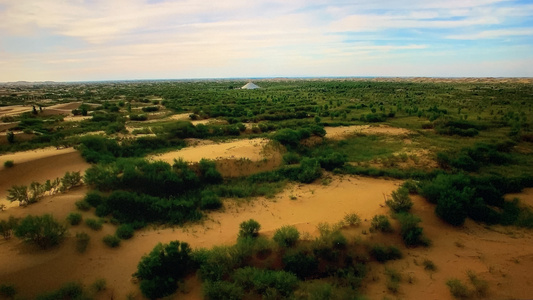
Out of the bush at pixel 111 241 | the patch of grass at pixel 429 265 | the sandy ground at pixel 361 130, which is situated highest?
the sandy ground at pixel 361 130

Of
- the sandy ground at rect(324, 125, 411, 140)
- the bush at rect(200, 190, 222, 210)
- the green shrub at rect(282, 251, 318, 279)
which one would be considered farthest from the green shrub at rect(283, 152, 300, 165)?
the green shrub at rect(282, 251, 318, 279)

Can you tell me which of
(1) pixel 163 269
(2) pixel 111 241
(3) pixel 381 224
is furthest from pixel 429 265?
(2) pixel 111 241

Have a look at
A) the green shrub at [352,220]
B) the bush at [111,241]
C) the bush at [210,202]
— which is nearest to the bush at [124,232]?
the bush at [111,241]

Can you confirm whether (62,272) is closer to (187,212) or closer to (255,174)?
(187,212)

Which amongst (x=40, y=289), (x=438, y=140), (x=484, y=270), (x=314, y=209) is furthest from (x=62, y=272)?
(x=438, y=140)

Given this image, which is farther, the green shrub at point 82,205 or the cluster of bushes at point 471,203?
the cluster of bushes at point 471,203

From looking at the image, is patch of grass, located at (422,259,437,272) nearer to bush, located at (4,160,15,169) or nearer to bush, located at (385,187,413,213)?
bush, located at (385,187,413,213)

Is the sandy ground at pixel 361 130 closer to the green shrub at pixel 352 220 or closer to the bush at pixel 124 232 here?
the green shrub at pixel 352 220
